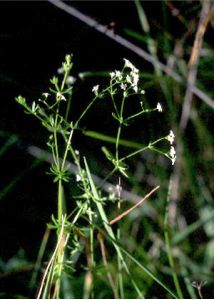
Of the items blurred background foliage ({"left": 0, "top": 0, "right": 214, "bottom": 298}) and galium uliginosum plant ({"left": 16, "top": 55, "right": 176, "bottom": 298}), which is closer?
galium uliginosum plant ({"left": 16, "top": 55, "right": 176, "bottom": 298})

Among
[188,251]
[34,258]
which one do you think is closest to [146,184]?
[188,251]

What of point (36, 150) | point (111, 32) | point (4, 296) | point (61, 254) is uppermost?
point (111, 32)

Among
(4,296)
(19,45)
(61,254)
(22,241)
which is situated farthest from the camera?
(19,45)

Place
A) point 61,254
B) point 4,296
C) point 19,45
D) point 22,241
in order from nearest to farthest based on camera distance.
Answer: point 61,254 → point 4,296 → point 22,241 → point 19,45

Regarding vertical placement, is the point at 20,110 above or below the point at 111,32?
below

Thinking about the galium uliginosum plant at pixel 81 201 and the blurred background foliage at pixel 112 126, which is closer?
the galium uliginosum plant at pixel 81 201

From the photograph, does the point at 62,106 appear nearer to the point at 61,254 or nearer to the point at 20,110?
the point at 20,110

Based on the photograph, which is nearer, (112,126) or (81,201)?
(81,201)

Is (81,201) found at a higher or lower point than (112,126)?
lower
